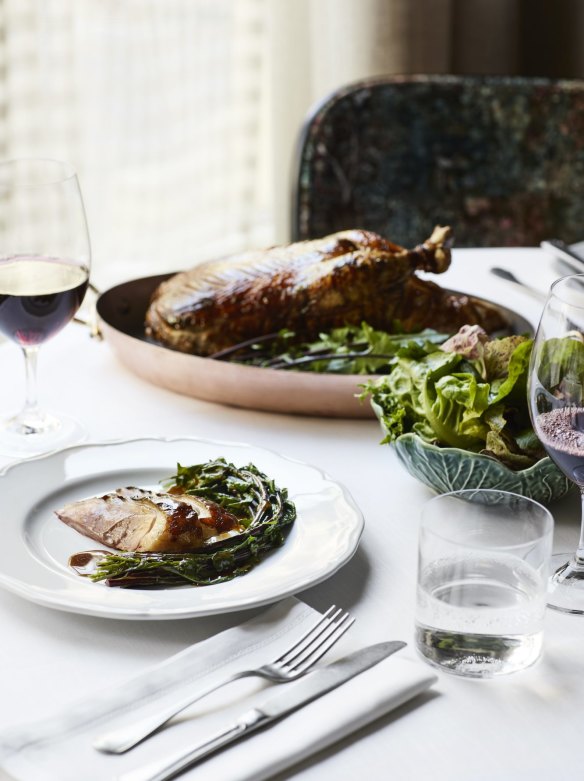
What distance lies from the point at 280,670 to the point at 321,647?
4cm

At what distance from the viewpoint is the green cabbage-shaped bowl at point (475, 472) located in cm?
104

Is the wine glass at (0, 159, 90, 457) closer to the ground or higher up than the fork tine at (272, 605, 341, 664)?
higher up

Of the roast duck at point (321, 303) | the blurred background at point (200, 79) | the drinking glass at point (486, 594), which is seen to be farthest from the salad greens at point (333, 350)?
the blurred background at point (200, 79)

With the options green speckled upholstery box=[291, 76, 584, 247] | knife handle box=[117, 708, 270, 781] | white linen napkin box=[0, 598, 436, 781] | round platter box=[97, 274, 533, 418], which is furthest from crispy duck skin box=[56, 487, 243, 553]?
green speckled upholstery box=[291, 76, 584, 247]

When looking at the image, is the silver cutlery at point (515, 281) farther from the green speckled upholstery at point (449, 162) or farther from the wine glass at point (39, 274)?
the wine glass at point (39, 274)

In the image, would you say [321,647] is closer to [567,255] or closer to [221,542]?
[221,542]

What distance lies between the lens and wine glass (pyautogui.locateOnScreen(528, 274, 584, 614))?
2.95 feet

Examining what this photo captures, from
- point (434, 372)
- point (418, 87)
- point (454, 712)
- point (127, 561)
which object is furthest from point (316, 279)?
point (418, 87)

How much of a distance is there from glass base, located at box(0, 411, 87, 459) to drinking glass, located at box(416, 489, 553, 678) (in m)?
0.56

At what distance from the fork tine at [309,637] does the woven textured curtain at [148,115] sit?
8.04ft

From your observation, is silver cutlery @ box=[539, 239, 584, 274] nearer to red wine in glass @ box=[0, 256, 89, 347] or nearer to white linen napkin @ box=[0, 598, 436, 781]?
red wine in glass @ box=[0, 256, 89, 347]

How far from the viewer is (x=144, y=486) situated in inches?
44.4

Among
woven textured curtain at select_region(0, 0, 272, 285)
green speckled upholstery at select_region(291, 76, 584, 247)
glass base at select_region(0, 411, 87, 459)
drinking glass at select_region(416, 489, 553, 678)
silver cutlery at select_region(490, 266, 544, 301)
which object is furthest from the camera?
woven textured curtain at select_region(0, 0, 272, 285)

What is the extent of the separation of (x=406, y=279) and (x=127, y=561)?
793 millimetres
